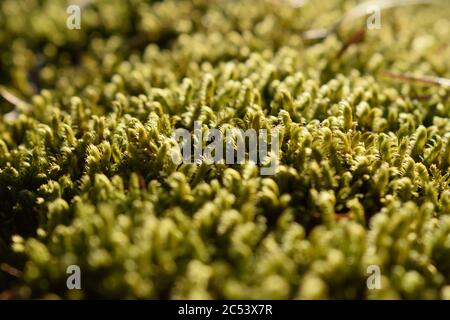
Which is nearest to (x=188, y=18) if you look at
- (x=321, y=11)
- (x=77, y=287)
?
(x=321, y=11)

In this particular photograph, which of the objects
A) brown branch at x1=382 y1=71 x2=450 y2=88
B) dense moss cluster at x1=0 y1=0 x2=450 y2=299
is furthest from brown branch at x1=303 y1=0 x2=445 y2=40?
brown branch at x1=382 y1=71 x2=450 y2=88


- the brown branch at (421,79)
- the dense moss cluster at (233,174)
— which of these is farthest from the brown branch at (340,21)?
the brown branch at (421,79)

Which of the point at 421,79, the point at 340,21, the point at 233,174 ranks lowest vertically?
the point at 233,174

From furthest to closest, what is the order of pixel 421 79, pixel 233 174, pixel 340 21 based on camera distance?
1. pixel 340 21
2. pixel 421 79
3. pixel 233 174

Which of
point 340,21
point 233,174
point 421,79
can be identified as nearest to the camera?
point 233,174

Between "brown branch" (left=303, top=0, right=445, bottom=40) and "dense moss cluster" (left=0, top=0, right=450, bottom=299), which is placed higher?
"brown branch" (left=303, top=0, right=445, bottom=40)

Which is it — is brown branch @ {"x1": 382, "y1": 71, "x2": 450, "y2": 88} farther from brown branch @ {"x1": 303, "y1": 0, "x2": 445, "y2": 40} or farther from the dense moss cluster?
brown branch @ {"x1": 303, "y1": 0, "x2": 445, "y2": 40}

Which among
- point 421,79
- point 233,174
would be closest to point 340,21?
point 421,79

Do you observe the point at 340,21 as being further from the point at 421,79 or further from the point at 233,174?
the point at 233,174

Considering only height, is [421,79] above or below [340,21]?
below

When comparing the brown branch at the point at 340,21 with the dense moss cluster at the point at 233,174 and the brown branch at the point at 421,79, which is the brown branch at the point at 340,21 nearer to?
the dense moss cluster at the point at 233,174
